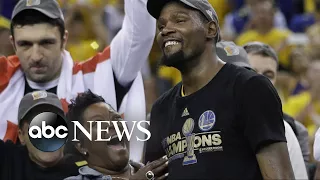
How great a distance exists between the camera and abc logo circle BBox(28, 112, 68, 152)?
4629mm

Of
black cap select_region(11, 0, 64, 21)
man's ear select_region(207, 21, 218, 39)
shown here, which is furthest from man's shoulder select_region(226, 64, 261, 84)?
black cap select_region(11, 0, 64, 21)

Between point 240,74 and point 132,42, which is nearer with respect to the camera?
A: point 240,74

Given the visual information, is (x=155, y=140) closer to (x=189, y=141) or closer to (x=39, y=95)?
(x=189, y=141)

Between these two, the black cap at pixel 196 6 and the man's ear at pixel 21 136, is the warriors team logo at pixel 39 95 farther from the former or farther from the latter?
the black cap at pixel 196 6

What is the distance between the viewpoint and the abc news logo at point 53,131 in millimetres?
4496

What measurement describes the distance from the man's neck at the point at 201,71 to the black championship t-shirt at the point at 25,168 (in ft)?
3.55

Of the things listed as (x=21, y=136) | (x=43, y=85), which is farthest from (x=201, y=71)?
(x=43, y=85)

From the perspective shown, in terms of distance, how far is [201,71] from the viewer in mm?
3803

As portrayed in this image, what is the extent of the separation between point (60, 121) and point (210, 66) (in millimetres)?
1241

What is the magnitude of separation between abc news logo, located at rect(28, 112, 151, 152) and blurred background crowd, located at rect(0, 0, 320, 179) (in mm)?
2276

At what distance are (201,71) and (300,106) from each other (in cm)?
405

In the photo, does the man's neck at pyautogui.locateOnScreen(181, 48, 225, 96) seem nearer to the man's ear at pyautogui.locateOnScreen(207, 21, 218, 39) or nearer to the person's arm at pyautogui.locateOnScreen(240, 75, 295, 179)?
the man's ear at pyautogui.locateOnScreen(207, 21, 218, 39)

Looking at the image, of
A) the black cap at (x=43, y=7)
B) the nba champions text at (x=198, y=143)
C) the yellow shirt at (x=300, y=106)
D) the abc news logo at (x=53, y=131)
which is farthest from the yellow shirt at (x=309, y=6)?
the nba champions text at (x=198, y=143)

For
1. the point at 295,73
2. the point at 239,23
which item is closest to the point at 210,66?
the point at 295,73
